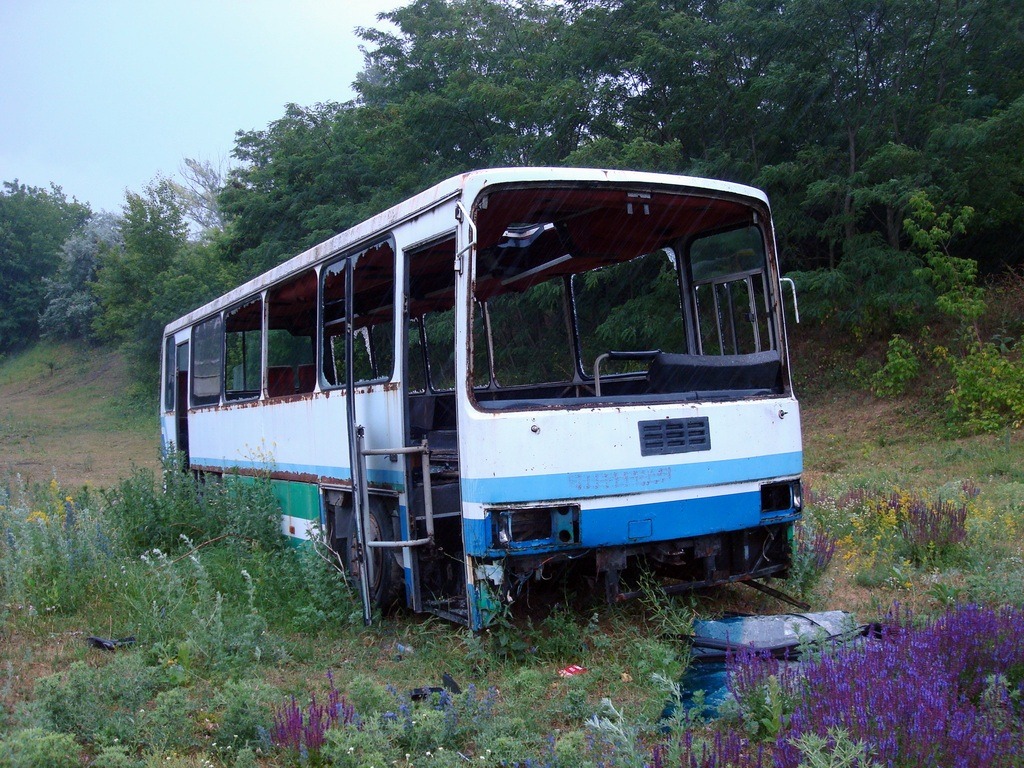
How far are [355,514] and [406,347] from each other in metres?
1.32

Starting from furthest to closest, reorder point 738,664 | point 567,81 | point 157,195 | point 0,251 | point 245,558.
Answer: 1. point 0,251
2. point 157,195
3. point 567,81
4. point 245,558
5. point 738,664

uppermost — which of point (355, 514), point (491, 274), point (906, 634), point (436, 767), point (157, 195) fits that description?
point (157, 195)

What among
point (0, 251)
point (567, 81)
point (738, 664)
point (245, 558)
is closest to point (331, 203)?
point (567, 81)

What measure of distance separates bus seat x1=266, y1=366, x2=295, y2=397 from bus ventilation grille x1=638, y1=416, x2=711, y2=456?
3.91 m

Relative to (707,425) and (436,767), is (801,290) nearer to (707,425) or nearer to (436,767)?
(707,425)

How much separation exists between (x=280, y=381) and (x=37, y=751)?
5097 millimetres

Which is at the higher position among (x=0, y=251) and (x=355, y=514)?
(x=0, y=251)

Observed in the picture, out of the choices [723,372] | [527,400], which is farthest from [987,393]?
[527,400]

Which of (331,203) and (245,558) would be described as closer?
(245,558)

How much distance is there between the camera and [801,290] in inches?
663

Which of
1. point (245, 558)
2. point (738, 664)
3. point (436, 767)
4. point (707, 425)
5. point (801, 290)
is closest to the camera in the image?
point (436, 767)

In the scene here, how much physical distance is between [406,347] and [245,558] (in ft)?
10.7

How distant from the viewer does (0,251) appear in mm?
67062

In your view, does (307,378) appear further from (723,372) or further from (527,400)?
(723,372)
